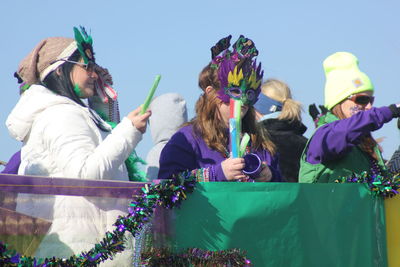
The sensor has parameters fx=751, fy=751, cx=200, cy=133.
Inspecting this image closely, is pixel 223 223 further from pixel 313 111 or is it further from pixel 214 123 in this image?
pixel 313 111

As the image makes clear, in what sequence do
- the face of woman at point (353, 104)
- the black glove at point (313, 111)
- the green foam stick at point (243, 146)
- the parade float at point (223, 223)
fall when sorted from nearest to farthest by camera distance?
the parade float at point (223, 223) < the green foam stick at point (243, 146) < the face of woman at point (353, 104) < the black glove at point (313, 111)

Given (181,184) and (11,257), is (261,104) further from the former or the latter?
(11,257)

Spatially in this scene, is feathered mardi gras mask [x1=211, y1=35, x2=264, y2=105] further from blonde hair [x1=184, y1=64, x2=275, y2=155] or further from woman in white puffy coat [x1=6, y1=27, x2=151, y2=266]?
woman in white puffy coat [x1=6, y1=27, x2=151, y2=266]

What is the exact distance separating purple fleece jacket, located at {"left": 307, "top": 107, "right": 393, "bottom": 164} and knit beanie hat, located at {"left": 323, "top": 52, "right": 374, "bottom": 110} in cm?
48

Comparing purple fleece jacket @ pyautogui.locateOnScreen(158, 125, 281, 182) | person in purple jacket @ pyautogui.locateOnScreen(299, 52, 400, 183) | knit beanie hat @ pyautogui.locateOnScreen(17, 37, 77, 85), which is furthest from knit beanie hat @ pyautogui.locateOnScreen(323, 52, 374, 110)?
knit beanie hat @ pyautogui.locateOnScreen(17, 37, 77, 85)

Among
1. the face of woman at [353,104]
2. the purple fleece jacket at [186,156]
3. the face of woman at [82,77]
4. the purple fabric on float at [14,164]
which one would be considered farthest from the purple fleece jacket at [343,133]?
the purple fabric on float at [14,164]

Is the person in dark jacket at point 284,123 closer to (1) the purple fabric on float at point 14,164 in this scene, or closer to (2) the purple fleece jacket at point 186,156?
(2) the purple fleece jacket at point 186,156

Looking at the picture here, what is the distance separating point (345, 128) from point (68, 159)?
1.59 m

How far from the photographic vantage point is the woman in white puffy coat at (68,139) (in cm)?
310

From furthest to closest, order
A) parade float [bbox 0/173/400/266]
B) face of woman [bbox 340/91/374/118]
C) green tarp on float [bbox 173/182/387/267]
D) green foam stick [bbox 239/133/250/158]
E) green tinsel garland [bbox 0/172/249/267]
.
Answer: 1. face of woman [bbox 340/91/374/118]
2. green foam stick [bbox 239/133/250/158]
3. green tarp on float [bbox 173/182/387/267]
4. parade float [bbox 0/173/400/266]
5. green tinsel garland [bbox 0/172/249/267]

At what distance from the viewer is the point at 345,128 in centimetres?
421

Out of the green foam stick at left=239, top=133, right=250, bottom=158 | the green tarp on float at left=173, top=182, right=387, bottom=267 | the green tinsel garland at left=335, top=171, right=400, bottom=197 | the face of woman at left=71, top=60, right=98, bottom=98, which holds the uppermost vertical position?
the face of woman at left=71, top=60, right=98, bottom=98

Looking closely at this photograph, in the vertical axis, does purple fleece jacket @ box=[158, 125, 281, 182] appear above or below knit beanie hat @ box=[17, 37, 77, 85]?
below

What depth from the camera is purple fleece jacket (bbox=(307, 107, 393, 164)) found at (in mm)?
4164
